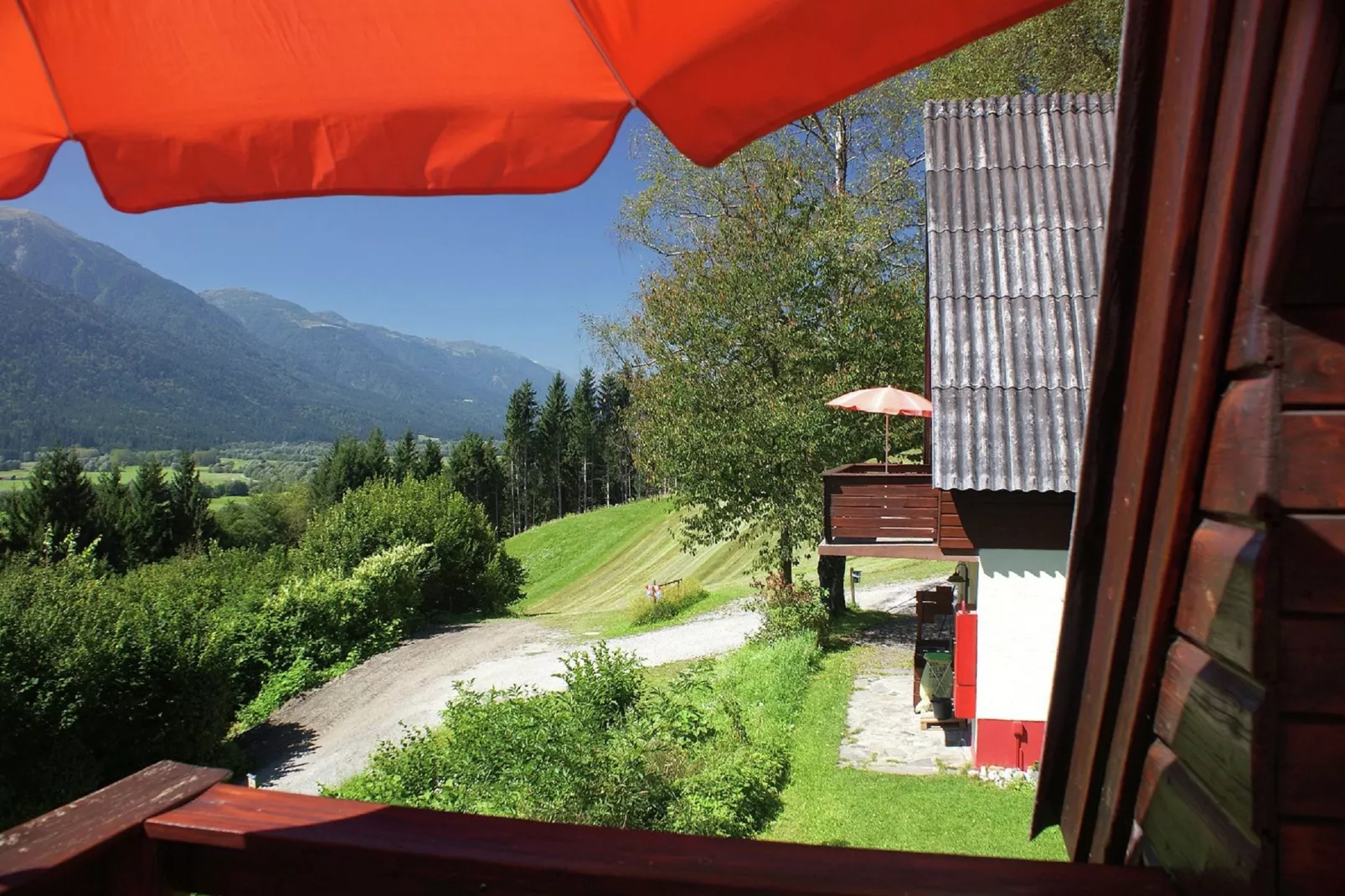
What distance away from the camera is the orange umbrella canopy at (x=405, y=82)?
115 cm

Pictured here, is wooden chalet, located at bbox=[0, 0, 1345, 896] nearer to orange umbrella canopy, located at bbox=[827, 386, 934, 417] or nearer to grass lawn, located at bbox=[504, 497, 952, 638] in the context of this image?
orange umbrella canopy, located at bbox=[827, 386, 934, 417]

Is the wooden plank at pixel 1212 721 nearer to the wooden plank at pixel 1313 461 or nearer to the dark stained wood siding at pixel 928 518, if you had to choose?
the wooden plank at pixel 1313 461

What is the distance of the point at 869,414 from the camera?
16.8m

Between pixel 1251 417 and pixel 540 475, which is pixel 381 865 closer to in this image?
pixel 1251 417

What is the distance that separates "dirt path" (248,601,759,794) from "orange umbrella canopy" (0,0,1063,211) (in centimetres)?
1227

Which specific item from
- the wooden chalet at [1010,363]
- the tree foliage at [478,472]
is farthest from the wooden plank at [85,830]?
the tree foliage at [478,472]

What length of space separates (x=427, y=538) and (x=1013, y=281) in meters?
23.7

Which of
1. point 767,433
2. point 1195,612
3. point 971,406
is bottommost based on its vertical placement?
point 767,433

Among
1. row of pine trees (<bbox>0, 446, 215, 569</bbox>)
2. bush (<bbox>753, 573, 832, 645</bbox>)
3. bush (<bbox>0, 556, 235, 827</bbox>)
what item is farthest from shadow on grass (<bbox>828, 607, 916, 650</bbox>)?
row of pine trees (<bbox>0, 446, 215, 569</bbox>)

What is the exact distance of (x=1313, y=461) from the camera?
3.26ft

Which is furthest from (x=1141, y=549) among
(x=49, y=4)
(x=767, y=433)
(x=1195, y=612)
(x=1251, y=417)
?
(x=767, y=433)

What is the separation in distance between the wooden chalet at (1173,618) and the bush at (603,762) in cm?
595

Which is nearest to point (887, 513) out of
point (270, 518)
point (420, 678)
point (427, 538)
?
point (420, 678)

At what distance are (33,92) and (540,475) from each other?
75.2m
